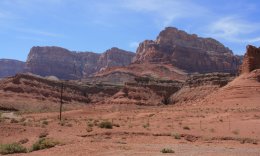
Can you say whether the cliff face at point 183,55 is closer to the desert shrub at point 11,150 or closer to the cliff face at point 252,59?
the cliff face at point 252,59

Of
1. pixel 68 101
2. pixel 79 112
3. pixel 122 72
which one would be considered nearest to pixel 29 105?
pixel 68 101

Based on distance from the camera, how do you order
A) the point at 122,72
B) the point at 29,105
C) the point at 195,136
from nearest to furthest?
1. the point at 195,136
2. the point at 29,105
3. the point at 122,72

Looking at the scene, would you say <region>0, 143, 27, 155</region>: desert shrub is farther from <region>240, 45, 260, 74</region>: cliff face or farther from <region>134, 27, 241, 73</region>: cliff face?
<region>134, 27, 241, 73</region>: cliff face

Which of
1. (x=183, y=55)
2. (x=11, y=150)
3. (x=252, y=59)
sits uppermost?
(x=183, y=55)

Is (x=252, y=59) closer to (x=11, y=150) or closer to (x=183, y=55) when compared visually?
(x=11, y=150)

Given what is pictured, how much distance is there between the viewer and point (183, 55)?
162m

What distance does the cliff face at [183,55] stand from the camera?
160250mm

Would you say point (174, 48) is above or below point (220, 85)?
above

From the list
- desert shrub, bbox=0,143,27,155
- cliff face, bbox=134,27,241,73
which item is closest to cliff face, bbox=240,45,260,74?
desert shrub, bbox=0,143,27,155

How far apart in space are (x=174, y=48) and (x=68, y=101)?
68593 mm

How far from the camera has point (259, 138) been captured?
30672 millimetres

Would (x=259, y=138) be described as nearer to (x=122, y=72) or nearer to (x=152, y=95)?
(x=152, y=95)

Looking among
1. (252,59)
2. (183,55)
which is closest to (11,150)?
(252,59)

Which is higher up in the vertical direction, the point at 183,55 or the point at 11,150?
the point at 183,55
